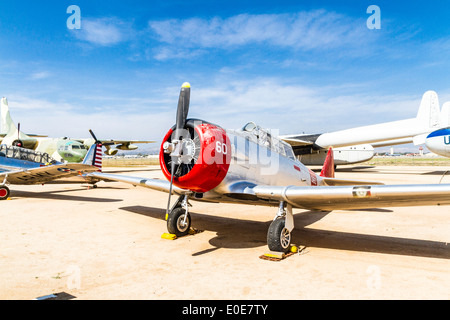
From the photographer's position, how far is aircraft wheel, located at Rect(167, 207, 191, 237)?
649cm

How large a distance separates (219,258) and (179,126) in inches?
97.6

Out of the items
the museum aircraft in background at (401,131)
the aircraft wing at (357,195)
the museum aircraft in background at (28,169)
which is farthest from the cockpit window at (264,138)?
the museum aircraft in background at (401,131)

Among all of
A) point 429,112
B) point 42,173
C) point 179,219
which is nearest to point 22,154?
point 42,173

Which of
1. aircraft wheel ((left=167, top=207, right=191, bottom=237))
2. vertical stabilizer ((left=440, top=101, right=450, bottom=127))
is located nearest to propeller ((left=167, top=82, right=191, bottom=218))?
aircraft wheel ((left=167, top=207, right=191, bottom=237))

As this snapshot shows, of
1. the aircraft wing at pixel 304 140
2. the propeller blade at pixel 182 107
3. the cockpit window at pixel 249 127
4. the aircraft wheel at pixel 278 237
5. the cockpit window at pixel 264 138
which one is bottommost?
the aircraft wheel at pixel 278 237

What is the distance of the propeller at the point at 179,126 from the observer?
5379 millimetres

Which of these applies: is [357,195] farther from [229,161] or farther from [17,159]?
[17,159]

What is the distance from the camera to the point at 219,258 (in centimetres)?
514

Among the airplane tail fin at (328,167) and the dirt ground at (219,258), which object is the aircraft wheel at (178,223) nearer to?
the dirt ground at (219,258)

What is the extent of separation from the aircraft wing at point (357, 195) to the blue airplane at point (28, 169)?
8.66m

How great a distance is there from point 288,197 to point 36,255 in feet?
14.9

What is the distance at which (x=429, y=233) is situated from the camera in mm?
6859

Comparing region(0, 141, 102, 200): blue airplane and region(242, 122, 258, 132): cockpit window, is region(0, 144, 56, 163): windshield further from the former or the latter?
region(242, 122, 258, 132): cockpit window
